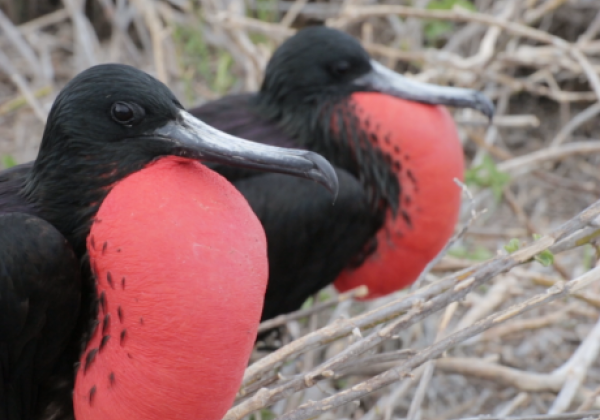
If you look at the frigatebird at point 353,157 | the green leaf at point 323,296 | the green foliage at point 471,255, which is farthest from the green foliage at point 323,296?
the green foliage at point 471,255

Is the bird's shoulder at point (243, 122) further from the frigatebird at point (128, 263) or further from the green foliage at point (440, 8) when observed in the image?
the green foliage at point (440, 8)

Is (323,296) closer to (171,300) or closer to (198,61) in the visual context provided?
(198,61)

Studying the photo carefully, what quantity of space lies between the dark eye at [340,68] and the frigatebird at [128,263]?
0.65m

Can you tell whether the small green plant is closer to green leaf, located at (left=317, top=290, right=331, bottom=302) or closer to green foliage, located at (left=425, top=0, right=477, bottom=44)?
green leaf, located at (left=317, top=290, right=331, bottom=302)

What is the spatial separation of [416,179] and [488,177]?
1.16 feet

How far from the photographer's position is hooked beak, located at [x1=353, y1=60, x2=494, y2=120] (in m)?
1.65

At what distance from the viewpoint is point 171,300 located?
0.93 meters

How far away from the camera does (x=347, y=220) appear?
5.07 feet

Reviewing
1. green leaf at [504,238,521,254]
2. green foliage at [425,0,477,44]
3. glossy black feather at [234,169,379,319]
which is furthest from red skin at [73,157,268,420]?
green foliage at [425,0,477,44]

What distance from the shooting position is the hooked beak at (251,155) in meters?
1.03

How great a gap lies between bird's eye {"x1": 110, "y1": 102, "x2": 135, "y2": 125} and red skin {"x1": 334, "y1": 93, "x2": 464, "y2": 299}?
0.67m

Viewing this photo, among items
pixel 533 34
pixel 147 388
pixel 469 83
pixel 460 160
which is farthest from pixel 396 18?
pixel 147 388

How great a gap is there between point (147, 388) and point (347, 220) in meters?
0.68

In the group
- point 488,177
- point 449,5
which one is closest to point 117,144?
point 488,177
